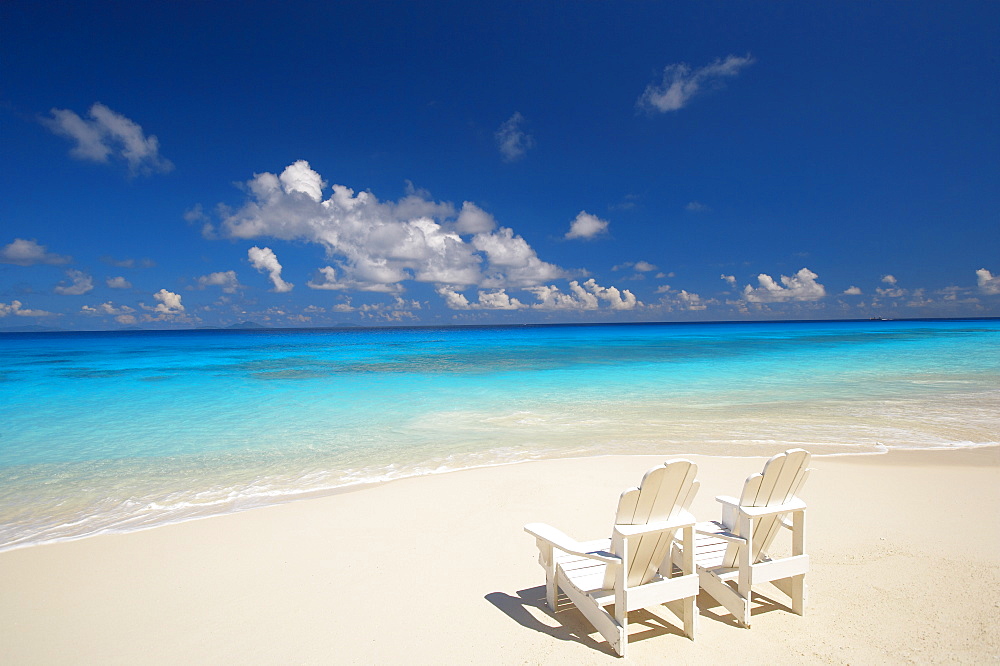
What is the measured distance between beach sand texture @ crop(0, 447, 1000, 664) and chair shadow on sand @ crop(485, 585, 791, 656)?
0.06ft

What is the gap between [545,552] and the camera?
374cm

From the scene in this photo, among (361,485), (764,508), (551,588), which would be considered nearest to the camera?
(764,508)

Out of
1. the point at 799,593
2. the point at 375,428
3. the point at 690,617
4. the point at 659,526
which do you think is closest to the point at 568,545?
the point at 659,526

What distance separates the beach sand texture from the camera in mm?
3422

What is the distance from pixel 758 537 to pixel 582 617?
1496 millimetres

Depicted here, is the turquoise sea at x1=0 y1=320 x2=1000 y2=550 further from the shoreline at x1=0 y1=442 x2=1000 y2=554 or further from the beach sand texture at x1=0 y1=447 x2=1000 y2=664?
A: the beach sand texture at x1=0 y1=447 x2=1000 y2=664

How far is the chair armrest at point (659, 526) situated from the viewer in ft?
10.2

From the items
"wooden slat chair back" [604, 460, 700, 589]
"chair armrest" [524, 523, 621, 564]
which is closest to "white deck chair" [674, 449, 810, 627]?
"wooden slat chair back" [604, 460, 700, 589]

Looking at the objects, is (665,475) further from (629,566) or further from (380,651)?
(380,651)

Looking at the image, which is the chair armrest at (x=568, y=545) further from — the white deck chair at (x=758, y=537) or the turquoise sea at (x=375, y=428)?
the turquoise sea at (x=375, y=428)

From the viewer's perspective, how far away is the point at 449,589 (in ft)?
13.9

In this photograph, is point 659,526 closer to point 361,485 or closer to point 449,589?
point 449,589

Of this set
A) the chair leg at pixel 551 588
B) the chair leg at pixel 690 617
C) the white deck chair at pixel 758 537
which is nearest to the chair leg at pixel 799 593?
the white deck chair at pixel 758 537

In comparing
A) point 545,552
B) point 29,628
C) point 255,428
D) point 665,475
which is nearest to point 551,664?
point 545,552
